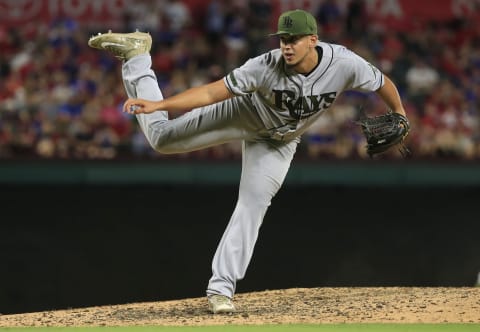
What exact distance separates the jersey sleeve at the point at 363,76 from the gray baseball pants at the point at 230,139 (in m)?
0.59

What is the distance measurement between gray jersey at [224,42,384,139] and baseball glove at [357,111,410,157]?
0.21 meters

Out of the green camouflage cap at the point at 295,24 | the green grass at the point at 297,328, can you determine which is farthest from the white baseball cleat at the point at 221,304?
the green camouflage cap at the point at 295,24

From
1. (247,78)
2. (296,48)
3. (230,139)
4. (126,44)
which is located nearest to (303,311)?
(230,139)

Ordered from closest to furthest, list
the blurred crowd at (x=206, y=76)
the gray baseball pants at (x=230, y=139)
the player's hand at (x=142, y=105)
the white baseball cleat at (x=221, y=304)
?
1. the player's hand at (x=142, y=105)
2. the white baseball cleat at (x=221, y=304)
3. the gray baseball pants at (x=230, y=139)
4. the blurred crowd at (x=206, y=76)

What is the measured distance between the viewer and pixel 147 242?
7711 mm

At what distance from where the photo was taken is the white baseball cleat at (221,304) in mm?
5711

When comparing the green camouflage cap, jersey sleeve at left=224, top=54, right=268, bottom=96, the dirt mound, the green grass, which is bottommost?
the dirt mound

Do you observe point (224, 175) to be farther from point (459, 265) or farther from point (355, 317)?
point (355, 317)

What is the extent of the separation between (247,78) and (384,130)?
3.16 feet

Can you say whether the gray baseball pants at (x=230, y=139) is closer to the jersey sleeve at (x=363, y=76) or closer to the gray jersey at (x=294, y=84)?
the gray jersey at (x=294, y=84)

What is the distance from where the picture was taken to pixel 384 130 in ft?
19.1

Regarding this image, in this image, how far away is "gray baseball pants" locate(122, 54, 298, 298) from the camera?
583cm

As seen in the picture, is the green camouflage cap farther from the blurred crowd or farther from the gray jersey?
the blurred crowd

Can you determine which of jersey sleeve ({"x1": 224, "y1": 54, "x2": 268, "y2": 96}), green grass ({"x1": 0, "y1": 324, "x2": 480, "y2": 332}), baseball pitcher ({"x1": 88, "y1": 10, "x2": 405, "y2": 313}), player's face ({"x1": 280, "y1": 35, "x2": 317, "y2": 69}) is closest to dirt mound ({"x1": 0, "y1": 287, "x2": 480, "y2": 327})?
green grass ({"x1": 0, "y1": 324, "x2": 480, "y2": 332})
